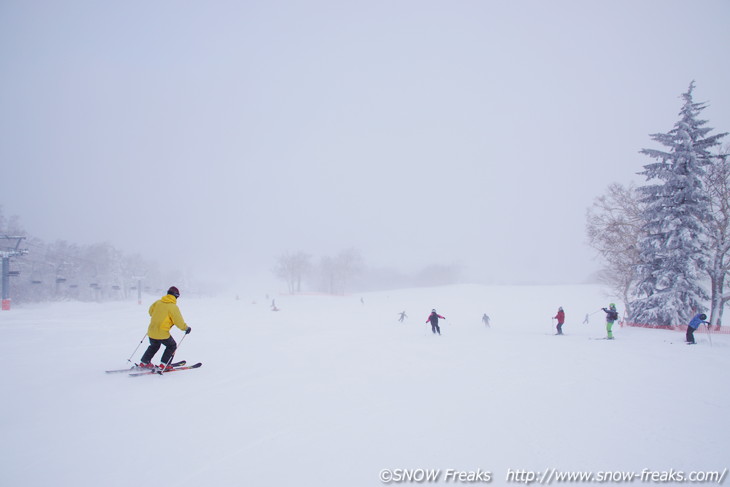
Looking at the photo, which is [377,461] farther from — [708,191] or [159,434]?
[708,191]

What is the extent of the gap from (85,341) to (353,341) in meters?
11.3

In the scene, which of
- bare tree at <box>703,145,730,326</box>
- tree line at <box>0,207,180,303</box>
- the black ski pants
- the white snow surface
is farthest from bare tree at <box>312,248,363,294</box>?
the black ski pants

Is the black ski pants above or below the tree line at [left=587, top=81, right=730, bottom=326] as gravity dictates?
below

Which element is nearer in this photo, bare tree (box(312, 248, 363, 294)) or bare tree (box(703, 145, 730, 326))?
bare tree (box(703, 145, 730, 326))

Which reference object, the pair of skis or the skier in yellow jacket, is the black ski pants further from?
the pair of skis

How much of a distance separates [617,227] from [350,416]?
73.8 ft

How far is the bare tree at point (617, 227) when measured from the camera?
20297 millimetres

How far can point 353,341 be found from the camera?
14.4m

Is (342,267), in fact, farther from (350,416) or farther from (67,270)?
(350,416)

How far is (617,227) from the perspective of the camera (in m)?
20.3

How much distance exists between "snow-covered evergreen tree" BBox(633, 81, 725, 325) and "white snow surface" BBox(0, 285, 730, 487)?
6702mm

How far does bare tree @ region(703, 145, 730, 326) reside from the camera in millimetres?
16562

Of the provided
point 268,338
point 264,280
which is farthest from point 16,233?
point 264,280

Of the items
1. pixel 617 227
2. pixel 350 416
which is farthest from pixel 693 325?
pixel 350 416
